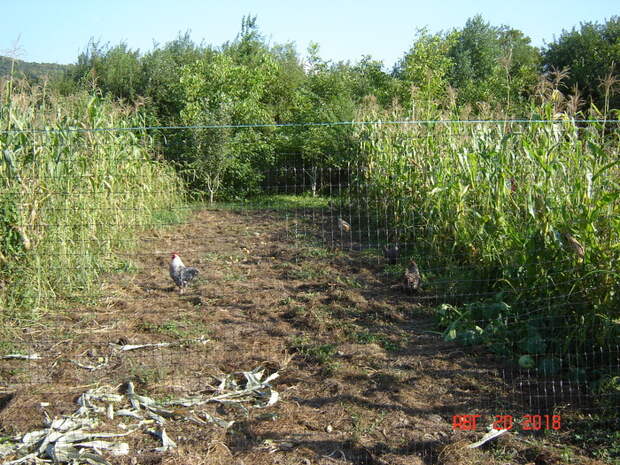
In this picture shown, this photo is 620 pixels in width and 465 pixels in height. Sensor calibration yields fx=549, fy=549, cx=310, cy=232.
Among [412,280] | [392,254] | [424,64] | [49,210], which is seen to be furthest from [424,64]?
[49,210]

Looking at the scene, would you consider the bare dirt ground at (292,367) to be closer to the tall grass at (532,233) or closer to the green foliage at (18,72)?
the tall grass at (532,233)

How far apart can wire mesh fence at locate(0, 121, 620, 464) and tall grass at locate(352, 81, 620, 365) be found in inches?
0.9

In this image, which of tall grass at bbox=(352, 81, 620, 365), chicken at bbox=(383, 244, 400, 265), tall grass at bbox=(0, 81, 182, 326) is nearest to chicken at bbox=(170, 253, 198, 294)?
tall grass at bbox=(0, 81, 182, 326)

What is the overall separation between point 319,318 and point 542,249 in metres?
2.01

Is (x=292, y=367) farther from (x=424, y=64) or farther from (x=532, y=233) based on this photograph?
(x=424, y=64)

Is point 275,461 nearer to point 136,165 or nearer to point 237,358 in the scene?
point 237,358

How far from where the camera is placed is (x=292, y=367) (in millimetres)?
4156

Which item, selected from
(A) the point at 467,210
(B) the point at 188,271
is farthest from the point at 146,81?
(A) the point at 467,210

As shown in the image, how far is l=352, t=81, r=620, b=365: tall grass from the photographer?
3.94m

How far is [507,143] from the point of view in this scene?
550cm

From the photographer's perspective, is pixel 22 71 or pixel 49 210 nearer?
pixel 49 210

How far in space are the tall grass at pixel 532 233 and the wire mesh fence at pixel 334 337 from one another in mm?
24

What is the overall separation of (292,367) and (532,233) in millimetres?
2231

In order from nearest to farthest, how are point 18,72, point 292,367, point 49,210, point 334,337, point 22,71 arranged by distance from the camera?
point 292,367 → point 334,337 → point 49,210 → point 22,71 → point 18,72
